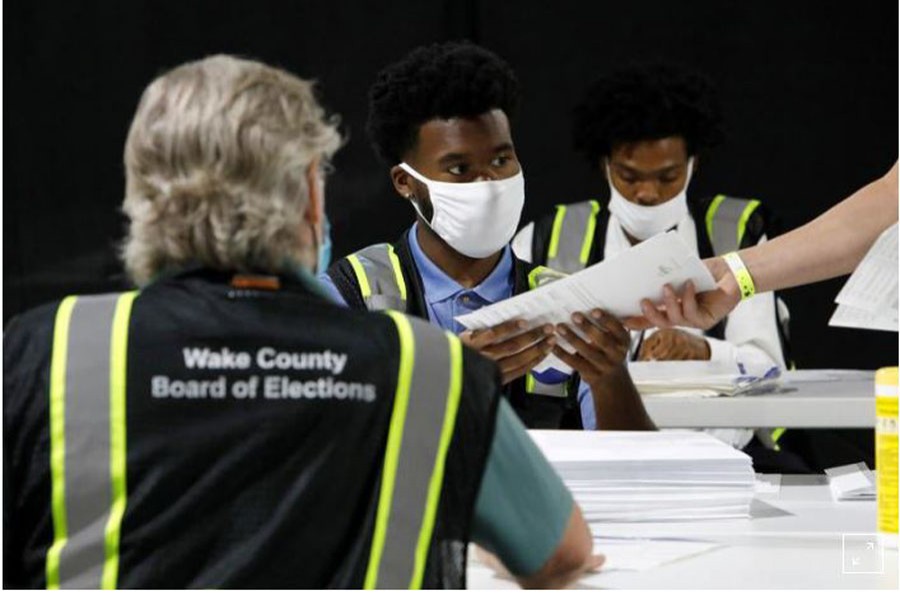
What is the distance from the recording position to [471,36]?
4.98 meters

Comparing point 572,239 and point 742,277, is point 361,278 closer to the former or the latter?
point 742,277

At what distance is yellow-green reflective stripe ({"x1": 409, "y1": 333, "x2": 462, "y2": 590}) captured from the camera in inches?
58.1

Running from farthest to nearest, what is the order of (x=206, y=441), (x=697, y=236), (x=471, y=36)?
(x=471, y=36), (x=697, y=236), (x=206, y=441)

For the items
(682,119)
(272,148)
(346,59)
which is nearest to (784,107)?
(682,119)

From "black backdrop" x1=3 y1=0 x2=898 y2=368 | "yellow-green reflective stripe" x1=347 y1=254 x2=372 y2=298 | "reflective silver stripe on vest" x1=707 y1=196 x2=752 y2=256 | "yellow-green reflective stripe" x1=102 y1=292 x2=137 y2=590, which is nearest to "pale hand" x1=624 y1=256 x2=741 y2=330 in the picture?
"yellow-green reflective stripe" x1=347 y1=254 x2=372 y2=298

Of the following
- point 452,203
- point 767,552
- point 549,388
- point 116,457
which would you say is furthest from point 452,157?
point 116,457

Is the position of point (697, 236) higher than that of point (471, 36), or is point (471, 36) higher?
point (471, 36)

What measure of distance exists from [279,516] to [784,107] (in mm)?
3932

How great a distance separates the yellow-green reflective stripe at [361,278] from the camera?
111 inches

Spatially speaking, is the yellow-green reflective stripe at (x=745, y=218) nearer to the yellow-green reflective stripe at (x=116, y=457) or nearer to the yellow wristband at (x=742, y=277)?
the yellow wristband at (x=742, y=277)

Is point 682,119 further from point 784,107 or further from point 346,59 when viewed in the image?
point 346,59

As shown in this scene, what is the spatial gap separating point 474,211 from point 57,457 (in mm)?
1546

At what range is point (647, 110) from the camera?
442 centimetres

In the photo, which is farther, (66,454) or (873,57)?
(873,57)
